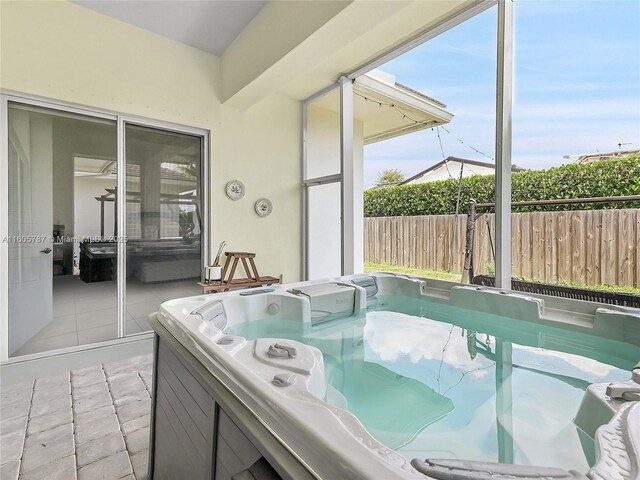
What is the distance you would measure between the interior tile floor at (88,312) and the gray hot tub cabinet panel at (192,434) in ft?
6.72

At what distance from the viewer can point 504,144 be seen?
230cm

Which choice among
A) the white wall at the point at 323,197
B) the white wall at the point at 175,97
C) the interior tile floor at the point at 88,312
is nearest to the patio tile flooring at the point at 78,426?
the interior tile floor at the point at 88,312

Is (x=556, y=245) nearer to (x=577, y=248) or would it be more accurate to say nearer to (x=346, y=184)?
(x=577, y=248)

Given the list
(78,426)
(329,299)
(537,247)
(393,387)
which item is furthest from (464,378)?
(537,247)

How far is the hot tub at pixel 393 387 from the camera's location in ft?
1.91

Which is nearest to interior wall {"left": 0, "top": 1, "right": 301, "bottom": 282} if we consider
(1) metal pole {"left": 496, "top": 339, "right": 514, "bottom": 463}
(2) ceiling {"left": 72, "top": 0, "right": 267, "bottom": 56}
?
(2) ceiling {"left": 72, "top": 0, "right": 267, "bottom": 56}

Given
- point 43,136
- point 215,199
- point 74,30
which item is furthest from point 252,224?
point 74,30

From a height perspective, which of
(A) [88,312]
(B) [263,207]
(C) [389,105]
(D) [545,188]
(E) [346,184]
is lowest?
(A) [88,312]

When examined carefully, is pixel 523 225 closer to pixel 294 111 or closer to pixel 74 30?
pixel 294 111

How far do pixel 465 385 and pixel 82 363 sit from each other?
272 cm

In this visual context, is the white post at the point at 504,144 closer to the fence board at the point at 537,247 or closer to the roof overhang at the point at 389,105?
the fence board at the point at 537,247

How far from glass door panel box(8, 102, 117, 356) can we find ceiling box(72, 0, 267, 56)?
0.93m

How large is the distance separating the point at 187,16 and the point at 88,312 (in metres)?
2.76

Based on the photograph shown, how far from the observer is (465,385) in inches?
50.3
